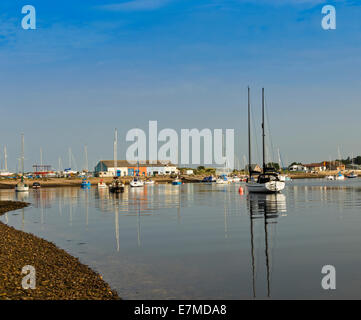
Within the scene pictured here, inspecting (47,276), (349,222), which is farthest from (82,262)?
(349,222)

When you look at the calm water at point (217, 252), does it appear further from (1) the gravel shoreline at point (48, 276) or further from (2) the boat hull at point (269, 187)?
(2) the boat hull at point (269, 187)

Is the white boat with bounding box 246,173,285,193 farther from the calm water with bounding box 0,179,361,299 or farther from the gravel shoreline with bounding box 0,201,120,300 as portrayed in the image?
the gravel shoreline with bounding box 0,201,120,300

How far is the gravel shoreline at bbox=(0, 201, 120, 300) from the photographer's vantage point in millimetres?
14164

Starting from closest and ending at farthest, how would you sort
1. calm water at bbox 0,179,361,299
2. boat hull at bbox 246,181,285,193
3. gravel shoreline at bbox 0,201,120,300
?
gravel shoreline at bbox 0,201,120,300
calm water at bbox 0,179,361,299
boat hull at bbox 246,181,285,193

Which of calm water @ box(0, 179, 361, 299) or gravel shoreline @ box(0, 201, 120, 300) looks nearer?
gravel shoreline @ box(0, 201, 120, 300)

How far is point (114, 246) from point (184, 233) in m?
6.98

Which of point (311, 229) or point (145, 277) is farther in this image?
point (311, 229)

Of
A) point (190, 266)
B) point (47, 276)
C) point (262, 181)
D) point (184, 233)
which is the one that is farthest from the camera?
point (262, 181)

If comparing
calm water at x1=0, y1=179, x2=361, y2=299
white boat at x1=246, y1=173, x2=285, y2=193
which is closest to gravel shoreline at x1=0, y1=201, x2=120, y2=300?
calm water at x1=0, y1=179, x2=361, y2=299

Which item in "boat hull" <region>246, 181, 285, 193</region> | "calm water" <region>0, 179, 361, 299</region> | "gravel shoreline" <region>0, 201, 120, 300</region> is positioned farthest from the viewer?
"boat hull" <region>246, 181, 285, 193</region>

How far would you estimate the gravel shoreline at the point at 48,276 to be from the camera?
46.5 feet

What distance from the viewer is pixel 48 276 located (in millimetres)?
16891

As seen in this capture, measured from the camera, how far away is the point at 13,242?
2475 centimetres
